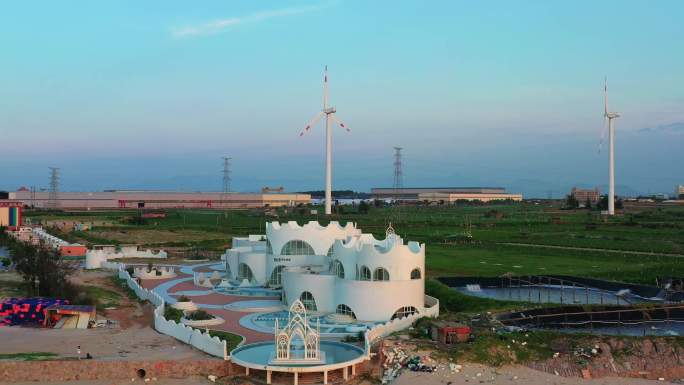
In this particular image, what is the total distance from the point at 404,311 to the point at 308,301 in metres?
6.16

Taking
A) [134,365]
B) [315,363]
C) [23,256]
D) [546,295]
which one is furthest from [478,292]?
[23,256]

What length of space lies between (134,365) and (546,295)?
31.1 meters

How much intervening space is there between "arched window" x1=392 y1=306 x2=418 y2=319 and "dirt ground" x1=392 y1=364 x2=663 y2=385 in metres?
9.60

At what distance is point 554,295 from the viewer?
5131 centimetres

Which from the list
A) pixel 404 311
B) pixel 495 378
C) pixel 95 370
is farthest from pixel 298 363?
pixel 404 311

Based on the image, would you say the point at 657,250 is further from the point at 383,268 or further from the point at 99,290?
the point at 99,290

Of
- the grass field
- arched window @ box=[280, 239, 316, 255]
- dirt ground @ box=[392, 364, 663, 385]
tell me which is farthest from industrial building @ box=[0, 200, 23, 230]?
dirt ground @ box=[392, 364, 663, 385]

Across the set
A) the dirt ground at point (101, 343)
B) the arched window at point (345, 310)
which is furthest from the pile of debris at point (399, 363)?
the arched window at point (345, 310)

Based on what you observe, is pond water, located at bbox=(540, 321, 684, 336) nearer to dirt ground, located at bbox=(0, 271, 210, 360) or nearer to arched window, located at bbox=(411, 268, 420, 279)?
arched window, located at bbox=(411, 268, 420, 279)

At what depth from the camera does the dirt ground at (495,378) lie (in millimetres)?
Result: 29938

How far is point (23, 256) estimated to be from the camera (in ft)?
174

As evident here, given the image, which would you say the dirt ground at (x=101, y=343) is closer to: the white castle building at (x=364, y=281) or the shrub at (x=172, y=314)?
the shrub at (x=172, y=314)

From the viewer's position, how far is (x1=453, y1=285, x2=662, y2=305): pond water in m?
48.3

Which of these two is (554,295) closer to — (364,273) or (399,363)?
(364,273)
